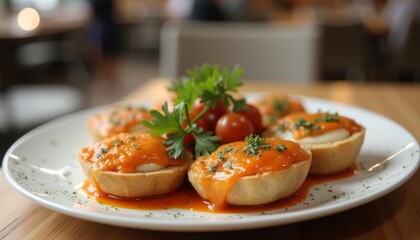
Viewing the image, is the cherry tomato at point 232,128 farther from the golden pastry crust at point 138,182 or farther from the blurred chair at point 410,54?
the blurred chair at point 410,54

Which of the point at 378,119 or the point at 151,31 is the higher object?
the point at 378,119

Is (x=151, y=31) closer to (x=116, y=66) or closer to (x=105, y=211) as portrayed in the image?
(x=116, y=66)

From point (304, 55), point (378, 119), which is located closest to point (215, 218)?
point (378, 119)

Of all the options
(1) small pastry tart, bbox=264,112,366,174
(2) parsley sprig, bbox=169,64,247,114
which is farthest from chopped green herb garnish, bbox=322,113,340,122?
(2) parsley sprig, bbox=169,64,247,114

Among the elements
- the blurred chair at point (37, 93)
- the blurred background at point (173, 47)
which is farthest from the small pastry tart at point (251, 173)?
the blurred chair at point (37, 93)

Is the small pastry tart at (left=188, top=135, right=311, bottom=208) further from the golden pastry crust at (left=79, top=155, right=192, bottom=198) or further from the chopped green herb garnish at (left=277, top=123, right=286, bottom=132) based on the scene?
the chopped green herb garnish at (left=277, top=123, right=286, bottom=132)

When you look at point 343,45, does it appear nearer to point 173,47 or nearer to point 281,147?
point 173,47
